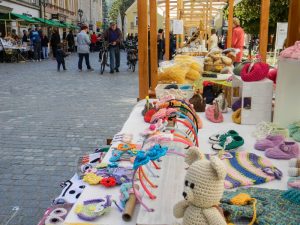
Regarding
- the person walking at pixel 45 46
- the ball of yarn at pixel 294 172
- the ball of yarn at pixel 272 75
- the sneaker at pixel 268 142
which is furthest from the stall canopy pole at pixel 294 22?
the person walking at pixel 45 46

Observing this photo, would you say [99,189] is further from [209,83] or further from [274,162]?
[209,83]

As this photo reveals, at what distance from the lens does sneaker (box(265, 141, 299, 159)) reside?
5.25 ft

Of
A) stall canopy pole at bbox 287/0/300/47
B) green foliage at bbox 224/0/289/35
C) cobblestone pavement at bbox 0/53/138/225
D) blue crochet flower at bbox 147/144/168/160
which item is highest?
green foliage at bbox 224/0/289/35

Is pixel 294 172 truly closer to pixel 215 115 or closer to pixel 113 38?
pixel 215 115

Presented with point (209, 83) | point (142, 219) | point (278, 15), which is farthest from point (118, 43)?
point (142, 219)

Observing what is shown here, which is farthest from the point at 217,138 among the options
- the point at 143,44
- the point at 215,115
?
the point at 143,44

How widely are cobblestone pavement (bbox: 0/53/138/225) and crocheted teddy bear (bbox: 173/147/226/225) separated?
2130 mm

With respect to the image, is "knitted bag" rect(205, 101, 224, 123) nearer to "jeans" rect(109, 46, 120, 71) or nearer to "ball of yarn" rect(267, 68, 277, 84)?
"ball of yarn" rect(267, 68, 277, 84)

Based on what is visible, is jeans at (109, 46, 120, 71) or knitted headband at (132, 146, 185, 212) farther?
jeans at (109, 46, 120, 71)

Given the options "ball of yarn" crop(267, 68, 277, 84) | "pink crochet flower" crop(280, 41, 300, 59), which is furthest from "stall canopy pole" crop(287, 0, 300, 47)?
"pink crochet flower" crop(280, 41, 300, 59)

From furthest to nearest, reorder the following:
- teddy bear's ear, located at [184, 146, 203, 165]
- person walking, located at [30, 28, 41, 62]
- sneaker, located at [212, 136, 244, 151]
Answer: person walking, located at [30, 28, 41, 62] → sneaker, located at [212, 136, 244, 151] → teddy bear's ear, located at [184, 146, 203, 165]

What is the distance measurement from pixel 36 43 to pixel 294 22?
16.9 metres

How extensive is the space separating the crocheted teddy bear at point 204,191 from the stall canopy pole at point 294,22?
2.02 metres

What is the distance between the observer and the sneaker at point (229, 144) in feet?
5.60
